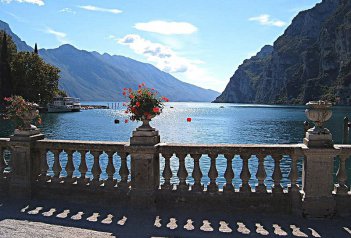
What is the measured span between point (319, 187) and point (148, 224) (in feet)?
11.5

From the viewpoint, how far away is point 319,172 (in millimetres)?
7359

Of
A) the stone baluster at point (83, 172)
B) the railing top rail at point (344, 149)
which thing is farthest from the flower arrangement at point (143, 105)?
the railing top rail at point (344, 149)

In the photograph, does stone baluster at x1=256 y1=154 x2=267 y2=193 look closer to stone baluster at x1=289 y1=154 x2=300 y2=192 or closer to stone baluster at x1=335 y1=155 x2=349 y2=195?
stone baluster at x1=289 y1=154 x2=300 y2=192

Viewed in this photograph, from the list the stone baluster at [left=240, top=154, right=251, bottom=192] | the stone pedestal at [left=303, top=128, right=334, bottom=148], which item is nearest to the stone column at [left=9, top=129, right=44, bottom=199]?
the stone baluster at [left=240, top=154, right=251, bottom=192]

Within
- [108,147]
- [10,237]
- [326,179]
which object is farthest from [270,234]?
[10,237]

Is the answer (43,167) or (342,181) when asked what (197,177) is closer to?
(342,181)

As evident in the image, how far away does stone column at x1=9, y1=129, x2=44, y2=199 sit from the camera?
8.76 meters

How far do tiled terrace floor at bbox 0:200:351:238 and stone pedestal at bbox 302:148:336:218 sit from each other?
0.69 ft

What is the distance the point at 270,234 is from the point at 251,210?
1.13 metres

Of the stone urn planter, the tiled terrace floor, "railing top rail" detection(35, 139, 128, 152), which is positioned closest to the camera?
the tiled terrace floor

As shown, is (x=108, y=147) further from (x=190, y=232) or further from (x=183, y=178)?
(x=190, y=232)

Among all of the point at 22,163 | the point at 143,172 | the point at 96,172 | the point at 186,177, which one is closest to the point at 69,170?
the point at 96,172

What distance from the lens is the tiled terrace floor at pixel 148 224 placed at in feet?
21.6

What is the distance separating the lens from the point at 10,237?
6.36m
